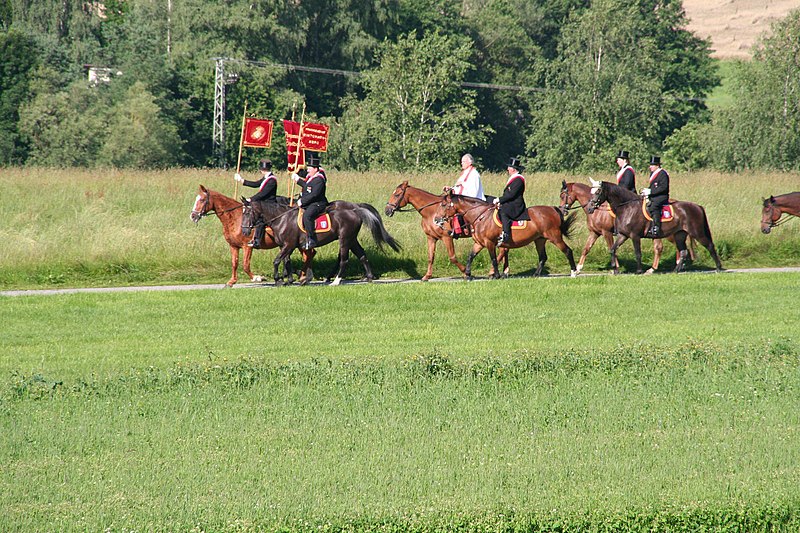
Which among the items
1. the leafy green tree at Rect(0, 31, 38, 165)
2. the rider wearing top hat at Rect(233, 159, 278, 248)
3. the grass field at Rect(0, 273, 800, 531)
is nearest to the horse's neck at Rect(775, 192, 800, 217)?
the grass field at Rect(0, 273, 800, 531)

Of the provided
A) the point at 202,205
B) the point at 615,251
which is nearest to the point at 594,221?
the point at 615,251

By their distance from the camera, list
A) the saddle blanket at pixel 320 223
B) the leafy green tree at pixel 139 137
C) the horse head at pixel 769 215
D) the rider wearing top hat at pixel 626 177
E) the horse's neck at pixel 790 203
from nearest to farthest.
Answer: the saddle blanket at pixel 320 223
the rider wearing top hat at pixel 626 177
the horse's neck at pixel 790 203
the horse head at pixel 769 215
the leafy green tree at pixel 139 137

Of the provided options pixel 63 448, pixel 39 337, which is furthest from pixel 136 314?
pixel 63 448

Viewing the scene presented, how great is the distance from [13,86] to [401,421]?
52.3m

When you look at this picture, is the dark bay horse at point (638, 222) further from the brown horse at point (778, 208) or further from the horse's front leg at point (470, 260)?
the horse's front leg at point (470, 260)

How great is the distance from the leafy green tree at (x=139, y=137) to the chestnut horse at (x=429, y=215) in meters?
31.2

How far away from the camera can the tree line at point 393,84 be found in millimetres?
51625

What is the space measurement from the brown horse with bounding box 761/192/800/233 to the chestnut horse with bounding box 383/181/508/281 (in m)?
6.16

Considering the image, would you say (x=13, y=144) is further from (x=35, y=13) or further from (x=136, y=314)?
(x=136, y=314)

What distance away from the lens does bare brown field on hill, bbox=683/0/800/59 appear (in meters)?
97.6

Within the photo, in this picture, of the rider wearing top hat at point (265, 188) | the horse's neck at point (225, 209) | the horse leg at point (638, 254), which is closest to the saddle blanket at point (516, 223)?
the horse leg at point (638, 254)

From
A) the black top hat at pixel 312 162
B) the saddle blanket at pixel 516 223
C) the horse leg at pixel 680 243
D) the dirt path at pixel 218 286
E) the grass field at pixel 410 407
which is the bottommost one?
the dirt path at pixel 218 286

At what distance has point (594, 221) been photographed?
23359 mm

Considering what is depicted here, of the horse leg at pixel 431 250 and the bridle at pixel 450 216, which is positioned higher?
the bridle at pixel 450 216
